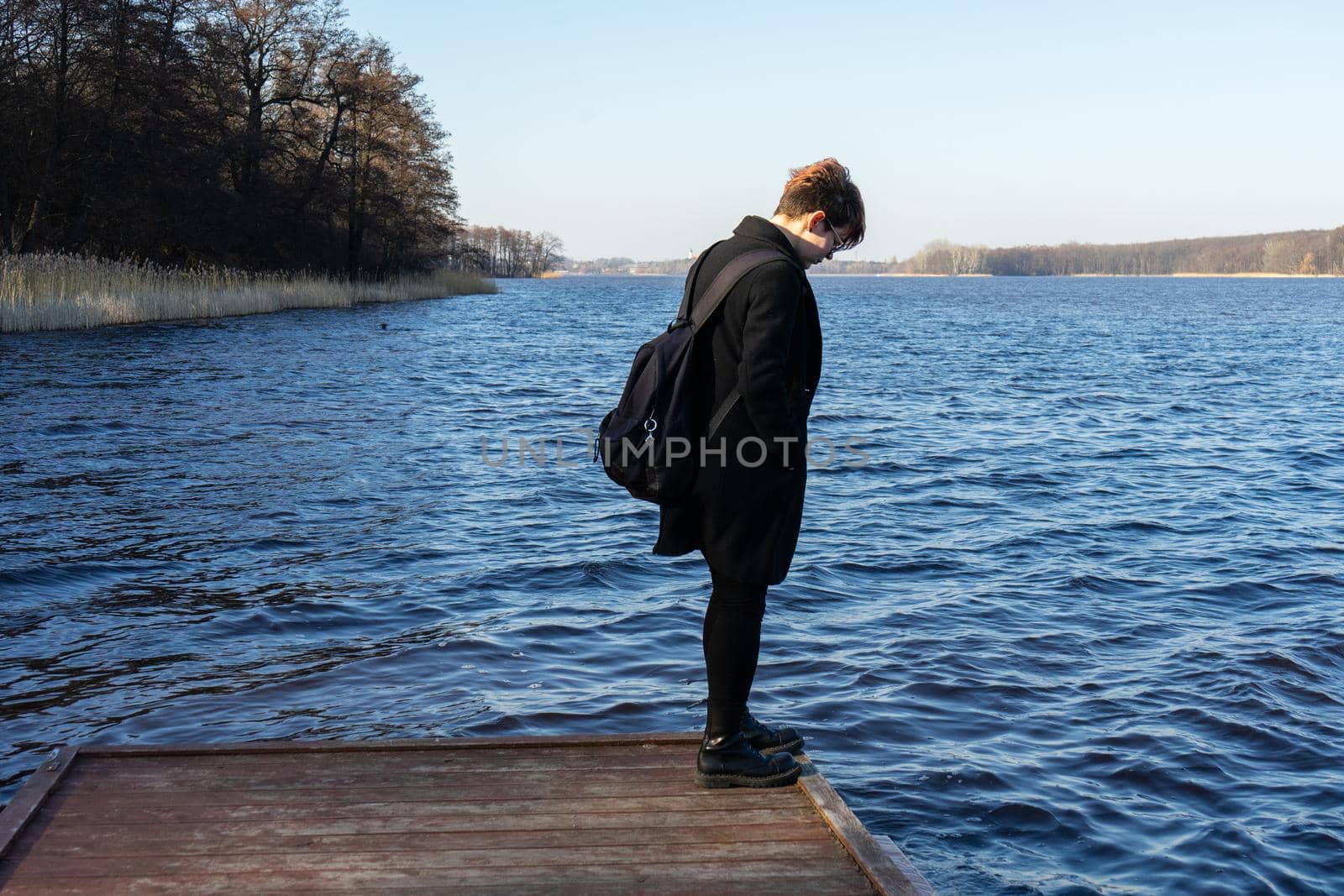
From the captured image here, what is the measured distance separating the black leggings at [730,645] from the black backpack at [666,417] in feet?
1.20

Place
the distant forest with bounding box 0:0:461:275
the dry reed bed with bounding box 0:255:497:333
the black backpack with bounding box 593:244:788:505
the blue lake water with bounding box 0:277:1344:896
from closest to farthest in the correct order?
the black backpack with bounding box 593:244:788:505
the blue lake water with bounding box 0:277:1344:896
the dry reed bed with bounding box 0:255:497:333
the distant forest with bounding box 0:0:461:275

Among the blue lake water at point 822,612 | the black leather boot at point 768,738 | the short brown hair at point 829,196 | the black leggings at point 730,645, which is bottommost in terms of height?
the blue lake water at point 822,612

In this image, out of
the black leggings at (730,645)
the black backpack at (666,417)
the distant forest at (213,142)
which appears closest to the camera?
the black backpack at (666,417)

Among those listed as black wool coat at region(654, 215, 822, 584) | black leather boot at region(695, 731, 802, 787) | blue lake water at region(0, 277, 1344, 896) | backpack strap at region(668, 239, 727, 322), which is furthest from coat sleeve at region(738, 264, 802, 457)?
blue lake water at region(0, 277, 1344, 896)

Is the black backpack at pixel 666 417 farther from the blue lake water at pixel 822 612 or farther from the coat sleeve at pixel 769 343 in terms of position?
the blue lake water at pixel 822 612

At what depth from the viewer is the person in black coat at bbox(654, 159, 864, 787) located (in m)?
3.79

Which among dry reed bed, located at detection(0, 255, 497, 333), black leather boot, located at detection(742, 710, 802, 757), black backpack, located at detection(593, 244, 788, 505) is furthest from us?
dry reed bed, located at detection(0, 255, 497, 333)

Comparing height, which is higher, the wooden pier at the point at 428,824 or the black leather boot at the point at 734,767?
the black leather boot at the point at 734,767

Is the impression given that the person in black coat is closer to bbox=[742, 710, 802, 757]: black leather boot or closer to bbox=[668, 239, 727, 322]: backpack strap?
bbox=[668, 239, 727, 322]: backpack strap

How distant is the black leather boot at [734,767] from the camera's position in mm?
4117

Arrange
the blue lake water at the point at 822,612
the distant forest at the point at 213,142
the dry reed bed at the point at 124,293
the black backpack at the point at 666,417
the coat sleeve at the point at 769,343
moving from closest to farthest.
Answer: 1. the coat sleeve at the point at 769,343
2. the black backpack at the point at 666,417
3. the blue lake water at the point at 822,612
4. the dry reed bed at the point at 124,293
5. the distant forest at the point at 213,142

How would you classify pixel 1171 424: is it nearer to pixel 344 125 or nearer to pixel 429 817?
pixel 429 817

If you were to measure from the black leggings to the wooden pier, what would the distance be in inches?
11.1

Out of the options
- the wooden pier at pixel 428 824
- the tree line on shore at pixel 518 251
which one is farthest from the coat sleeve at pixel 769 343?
the tree line on shore at pixel 518 251
